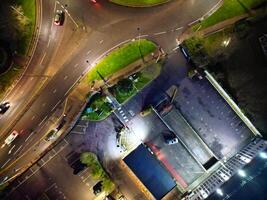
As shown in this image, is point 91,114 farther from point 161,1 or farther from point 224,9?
point 224,9

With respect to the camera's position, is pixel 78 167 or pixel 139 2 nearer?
pixel 78 167

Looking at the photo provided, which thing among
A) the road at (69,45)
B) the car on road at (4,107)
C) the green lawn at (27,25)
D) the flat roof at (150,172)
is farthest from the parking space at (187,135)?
the green lawn at (27,25)

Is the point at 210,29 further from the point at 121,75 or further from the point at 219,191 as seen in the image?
the point at 219,191

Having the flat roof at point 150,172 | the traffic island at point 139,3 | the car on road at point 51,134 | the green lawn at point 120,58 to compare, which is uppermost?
the traffic island at point 139,3

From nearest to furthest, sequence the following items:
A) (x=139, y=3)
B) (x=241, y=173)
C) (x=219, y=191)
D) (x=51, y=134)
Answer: (x=219, y=191) → (x=241, y=173) → (x=51, y=134) → (x=139, y=3)

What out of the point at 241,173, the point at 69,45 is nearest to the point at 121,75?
the point at 69,45

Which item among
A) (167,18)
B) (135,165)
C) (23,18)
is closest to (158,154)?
(135,165)

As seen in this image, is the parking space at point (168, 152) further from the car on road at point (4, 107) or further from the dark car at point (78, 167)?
the car on road at point (4, 107)

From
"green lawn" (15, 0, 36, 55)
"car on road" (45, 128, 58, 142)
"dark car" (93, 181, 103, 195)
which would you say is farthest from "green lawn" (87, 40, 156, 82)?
"dark car" (93, 181, 103, 195)
